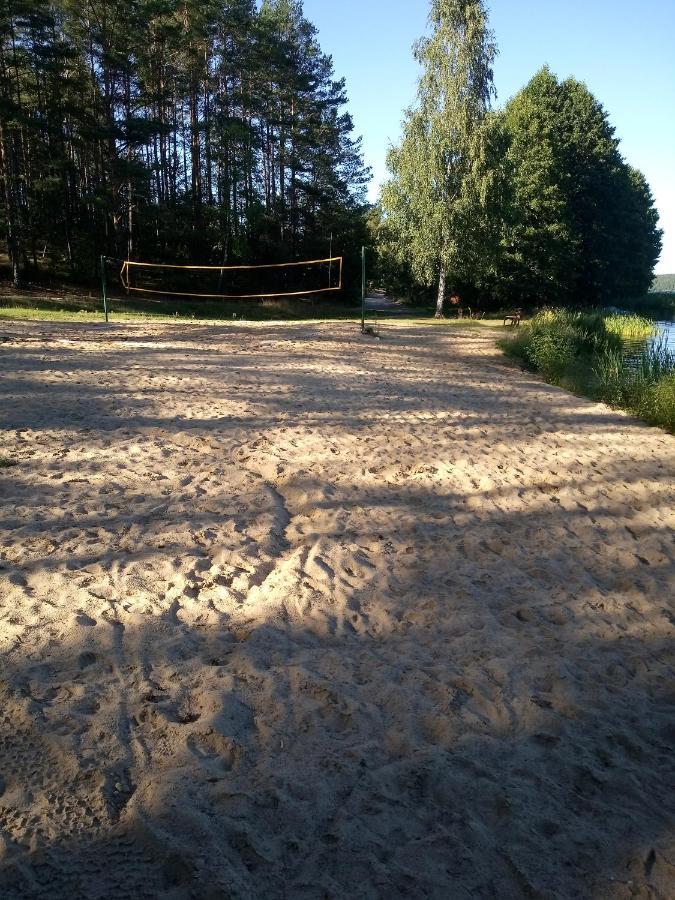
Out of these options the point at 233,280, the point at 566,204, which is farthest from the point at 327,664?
the point at 566,204

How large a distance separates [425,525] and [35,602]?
8.57 ft

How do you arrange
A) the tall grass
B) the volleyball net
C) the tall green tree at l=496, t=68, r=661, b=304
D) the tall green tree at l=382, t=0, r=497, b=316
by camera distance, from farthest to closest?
1. the tall green tree at l=496, t=68, r=661, b=304
2. the volleyball net
3. the tall green tree at l=382, t=0, r=497, b=316
4. the tall grass

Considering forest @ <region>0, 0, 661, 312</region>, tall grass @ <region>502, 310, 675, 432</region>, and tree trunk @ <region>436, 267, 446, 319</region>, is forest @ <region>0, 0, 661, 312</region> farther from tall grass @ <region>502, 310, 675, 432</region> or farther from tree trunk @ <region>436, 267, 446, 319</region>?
tall grass @ <region>502, 310, 675, 432</region>

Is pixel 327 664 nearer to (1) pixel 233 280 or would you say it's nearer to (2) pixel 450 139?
(2) pixel 450 139

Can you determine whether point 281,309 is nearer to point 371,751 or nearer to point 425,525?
point 425,525

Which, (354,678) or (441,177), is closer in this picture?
(354,678)

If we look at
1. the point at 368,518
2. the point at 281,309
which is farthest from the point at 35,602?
the point at 281,309

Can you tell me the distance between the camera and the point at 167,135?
28.9 meters

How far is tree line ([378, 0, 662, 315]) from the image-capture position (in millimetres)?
24562

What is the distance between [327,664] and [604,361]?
1189cm

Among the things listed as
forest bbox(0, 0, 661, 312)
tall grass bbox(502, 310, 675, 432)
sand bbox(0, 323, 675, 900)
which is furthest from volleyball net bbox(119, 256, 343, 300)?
sand bbox(0, 323, 675, 900)

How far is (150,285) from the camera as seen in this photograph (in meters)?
27.6

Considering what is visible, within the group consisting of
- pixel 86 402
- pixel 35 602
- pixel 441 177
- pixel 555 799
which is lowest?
pixel 555 799

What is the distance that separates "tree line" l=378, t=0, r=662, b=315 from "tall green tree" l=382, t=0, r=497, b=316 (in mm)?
46
